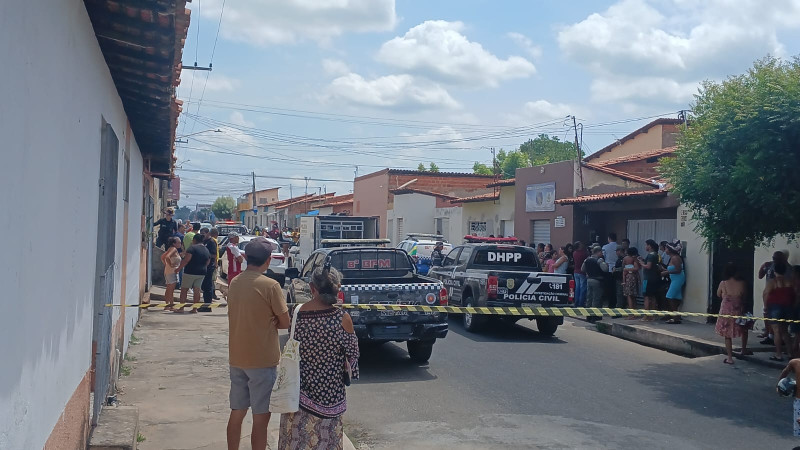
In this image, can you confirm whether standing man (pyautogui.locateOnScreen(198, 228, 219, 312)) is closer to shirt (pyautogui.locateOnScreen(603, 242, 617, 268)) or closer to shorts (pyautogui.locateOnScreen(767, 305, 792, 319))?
shirt (pyautogui.locateOnScreen(603, 242, 617, 268))

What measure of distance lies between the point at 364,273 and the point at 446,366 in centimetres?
197

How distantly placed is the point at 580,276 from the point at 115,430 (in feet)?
48.0

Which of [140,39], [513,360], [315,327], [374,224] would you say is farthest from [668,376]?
[374,224]

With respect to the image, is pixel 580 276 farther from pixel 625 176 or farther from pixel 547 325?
pixel 625 176

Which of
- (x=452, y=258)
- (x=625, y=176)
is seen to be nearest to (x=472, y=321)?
(x=452, y=258)

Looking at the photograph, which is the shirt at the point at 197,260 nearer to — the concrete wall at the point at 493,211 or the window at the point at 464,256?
the window at the point at 464,256

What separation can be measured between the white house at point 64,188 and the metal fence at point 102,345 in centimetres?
2

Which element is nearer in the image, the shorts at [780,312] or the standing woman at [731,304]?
the shorts at [780,312]

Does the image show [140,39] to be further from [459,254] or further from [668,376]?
[459,254]

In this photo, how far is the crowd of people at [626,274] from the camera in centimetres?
1730

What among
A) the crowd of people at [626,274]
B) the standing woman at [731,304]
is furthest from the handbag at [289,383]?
the crowd of people at [626,274]

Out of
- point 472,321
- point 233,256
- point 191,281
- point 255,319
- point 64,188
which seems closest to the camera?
point 64,188

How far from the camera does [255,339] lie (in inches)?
227

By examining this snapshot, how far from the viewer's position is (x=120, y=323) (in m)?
9.26
